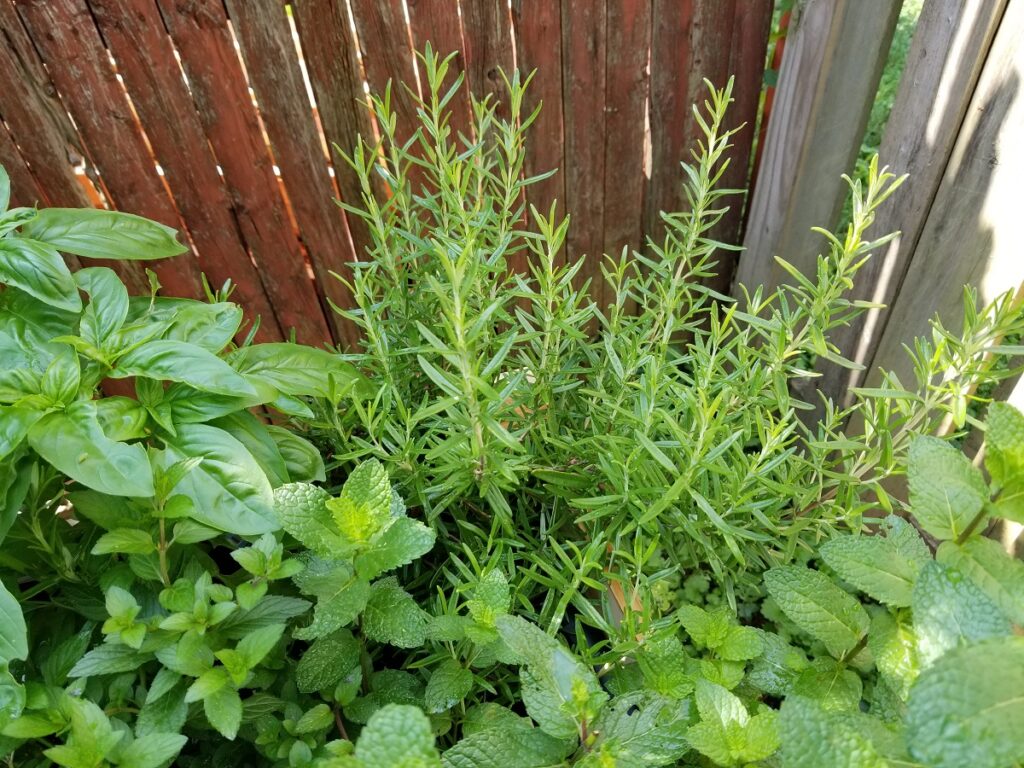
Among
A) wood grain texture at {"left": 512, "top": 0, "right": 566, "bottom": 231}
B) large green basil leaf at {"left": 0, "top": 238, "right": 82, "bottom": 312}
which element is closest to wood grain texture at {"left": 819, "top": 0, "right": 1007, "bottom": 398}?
wood grain texture at {"left": 512, "top": 0, "right": 566, "bottom": 231}

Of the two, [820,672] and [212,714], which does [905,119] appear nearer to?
[820,672]

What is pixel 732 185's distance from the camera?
7.97ft

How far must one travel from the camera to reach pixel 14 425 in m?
0.79

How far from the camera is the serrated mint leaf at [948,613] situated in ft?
1.92

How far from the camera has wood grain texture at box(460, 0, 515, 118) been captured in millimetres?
1771

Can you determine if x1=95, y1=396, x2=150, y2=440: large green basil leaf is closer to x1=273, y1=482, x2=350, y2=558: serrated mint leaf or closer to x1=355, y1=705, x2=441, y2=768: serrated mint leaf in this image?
x1=273, y1=482, x2=350, y2=558: serrated mint leaf

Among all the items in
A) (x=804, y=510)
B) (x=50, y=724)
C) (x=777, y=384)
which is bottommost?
(x=804, y=510)

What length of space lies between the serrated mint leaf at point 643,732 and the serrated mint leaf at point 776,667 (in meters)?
0.17

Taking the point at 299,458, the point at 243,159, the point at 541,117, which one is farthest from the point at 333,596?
the point at 541,117

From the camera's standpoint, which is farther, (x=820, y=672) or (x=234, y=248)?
(x=234, y=248)

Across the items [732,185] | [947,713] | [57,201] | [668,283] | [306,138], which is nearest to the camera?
[947,713]

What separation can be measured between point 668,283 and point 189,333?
33.4 inches

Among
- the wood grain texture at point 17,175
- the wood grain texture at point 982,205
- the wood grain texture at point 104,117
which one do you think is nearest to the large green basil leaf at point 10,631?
the wood grain texture at point 17,175

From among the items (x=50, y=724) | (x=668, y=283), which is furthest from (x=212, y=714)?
(x=668, y=283)
